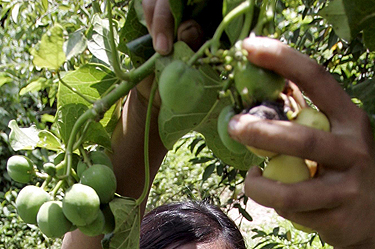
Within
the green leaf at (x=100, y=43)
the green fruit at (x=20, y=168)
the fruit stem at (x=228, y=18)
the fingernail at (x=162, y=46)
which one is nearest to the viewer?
the fruit stem at (x=228, y=18)

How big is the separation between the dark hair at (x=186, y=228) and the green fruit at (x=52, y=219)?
928 mm

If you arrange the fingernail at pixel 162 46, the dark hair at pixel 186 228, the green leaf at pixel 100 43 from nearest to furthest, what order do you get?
1. the fingernail at pixel 162 46
2. the green leaf at pixel 100 43
3. the dark hair at pixel 186 228

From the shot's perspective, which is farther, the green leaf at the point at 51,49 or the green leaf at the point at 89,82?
the green leaf at the point at 89,82

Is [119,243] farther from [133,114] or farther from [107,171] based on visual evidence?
[133,114]

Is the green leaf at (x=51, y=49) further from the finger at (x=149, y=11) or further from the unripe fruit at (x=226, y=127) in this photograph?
the unripe fruit at (x=226, y=127)

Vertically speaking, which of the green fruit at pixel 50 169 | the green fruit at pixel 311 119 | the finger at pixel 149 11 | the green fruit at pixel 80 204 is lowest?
the green fruit at pixel 80 204

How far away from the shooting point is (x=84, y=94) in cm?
70

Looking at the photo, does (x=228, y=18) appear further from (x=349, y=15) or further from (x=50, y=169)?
(x=50, y=169)

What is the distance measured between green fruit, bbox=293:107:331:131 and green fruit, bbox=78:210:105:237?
0.97 feet

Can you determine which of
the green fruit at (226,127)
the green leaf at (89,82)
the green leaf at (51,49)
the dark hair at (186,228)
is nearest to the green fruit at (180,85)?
the green fruit at (226,127)

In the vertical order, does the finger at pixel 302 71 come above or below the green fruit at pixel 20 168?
above

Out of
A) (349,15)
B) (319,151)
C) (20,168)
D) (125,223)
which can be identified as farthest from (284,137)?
(20,168)

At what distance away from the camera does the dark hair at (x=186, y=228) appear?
152 centimetres

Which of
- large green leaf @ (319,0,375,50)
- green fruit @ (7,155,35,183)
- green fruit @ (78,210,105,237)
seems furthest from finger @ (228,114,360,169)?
green fruit @ (7,155,35,183)
